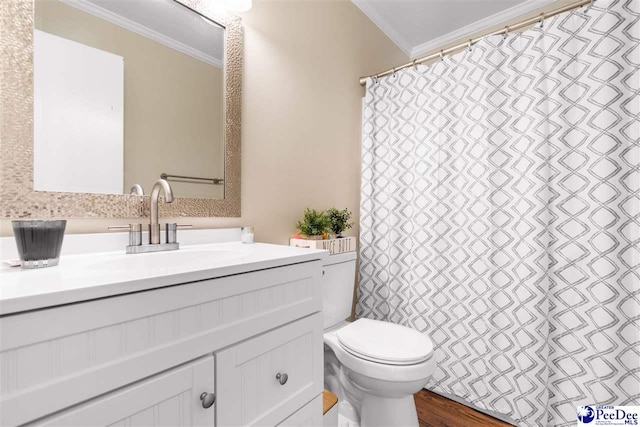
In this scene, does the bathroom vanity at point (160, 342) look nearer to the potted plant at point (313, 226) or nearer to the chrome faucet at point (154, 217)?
the chrome faucet at point (154, 217)

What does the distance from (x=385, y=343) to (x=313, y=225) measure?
0.64m

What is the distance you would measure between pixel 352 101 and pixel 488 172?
99 cm

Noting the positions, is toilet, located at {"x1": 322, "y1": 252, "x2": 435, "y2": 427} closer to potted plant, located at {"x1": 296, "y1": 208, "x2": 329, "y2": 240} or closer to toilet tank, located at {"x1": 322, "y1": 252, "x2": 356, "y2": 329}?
toilet tank, located at {"x1": 322, "y1": 252, "x2": 356, "y2": 329}

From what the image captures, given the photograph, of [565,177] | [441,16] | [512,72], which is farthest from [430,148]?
[441,16]

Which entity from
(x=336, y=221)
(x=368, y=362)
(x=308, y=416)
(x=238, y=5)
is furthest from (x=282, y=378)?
(x=238, y=5)

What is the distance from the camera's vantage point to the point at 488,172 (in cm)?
159

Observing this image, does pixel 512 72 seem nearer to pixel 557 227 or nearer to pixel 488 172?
pixel 488 172

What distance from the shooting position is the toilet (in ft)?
3.91

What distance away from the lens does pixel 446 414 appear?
5.27 feet

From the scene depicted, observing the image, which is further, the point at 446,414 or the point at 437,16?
the point at 437,16

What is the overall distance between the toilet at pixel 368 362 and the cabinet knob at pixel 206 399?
70 centimetres

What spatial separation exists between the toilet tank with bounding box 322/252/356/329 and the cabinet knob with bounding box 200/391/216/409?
2.64 ft

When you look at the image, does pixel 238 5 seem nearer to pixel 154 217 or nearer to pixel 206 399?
pixel 154 217

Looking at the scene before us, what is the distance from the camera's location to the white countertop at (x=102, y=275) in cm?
49
